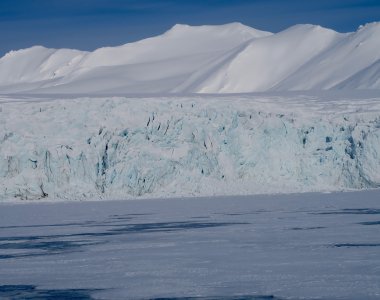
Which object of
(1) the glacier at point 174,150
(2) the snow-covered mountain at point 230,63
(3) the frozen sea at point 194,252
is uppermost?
(2) the snow-covered mountain at point 230,63

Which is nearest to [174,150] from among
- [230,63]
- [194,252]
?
[194,252]

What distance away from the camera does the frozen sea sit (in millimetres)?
7645

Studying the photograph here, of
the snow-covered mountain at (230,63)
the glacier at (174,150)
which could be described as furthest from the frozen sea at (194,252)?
the snow-covered mountain at (230,63)

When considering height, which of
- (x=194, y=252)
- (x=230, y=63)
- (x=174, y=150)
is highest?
(x=230, y=63)

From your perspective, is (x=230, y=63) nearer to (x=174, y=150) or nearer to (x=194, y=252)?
(x=174, y=150)

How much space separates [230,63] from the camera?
6500 cm

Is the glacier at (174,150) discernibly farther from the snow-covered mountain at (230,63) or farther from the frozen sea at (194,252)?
the snow-covered mountain at (230,63)

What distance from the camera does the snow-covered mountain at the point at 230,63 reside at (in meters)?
55.4

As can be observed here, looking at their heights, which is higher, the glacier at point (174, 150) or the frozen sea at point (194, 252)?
the glacier at point (174, 150)

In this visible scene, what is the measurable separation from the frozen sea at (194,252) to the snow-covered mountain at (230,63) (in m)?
31.7

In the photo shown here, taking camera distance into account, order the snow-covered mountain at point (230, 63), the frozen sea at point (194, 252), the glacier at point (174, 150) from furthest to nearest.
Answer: the snow-covered mountain at point (230, 63) → the glacier at point (174, 150) → the frozen sea at point (194, 252)

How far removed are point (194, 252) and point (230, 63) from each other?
2191 inches

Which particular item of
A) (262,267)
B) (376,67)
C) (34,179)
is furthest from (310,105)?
(376,67)

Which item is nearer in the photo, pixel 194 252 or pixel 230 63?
pixel 194 252
